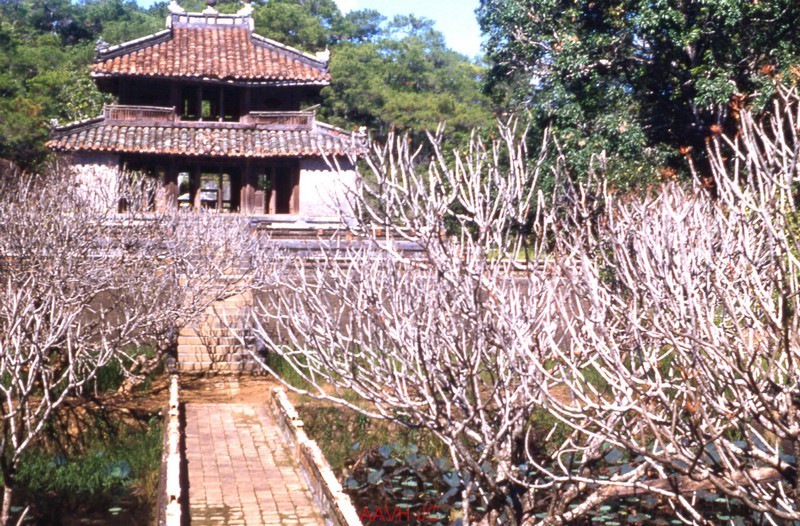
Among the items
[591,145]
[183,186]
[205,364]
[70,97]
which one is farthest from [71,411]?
[70,97]

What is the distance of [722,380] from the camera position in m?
4.38

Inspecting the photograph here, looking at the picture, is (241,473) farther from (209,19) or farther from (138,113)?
(209,19)

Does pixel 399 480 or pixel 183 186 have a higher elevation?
pixel 183 186

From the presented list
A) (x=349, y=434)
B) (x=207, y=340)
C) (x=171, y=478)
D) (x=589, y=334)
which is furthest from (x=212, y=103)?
(x=589, y=334)

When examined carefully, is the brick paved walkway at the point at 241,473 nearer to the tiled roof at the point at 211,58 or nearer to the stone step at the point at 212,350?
the stone step at the point at 212,350

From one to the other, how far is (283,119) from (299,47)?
22.7 m

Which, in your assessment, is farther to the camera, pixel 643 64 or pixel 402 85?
pixel 402 85

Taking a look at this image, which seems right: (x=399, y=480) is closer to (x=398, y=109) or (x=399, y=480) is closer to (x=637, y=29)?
(x=637, y=29)

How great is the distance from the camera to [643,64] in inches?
755

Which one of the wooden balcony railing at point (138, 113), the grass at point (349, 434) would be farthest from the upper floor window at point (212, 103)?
the grass at point (349, 434)

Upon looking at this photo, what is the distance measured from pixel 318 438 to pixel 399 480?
1.73 metres

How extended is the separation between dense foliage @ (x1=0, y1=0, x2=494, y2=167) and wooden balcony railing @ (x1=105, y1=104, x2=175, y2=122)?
712cm

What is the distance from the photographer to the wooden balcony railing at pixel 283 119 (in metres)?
24.1

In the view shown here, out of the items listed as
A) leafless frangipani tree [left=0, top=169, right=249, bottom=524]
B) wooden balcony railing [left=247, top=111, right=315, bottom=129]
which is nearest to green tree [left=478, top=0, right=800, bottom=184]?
wooden balcony railing [left=247, top=111, right=315, bottom=129]
